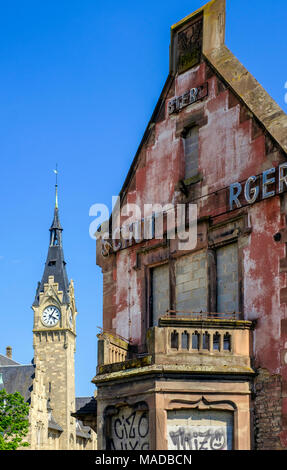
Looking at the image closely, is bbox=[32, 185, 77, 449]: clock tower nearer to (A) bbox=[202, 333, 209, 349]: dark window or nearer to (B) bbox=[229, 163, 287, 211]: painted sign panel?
(B) bbox=[229, 163, 287, 211]: painted sign panel

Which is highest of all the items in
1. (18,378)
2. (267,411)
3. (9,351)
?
(9,351)

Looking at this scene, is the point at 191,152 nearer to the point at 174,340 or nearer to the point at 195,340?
the point at 195,340

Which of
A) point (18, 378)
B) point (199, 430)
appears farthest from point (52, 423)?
point (199, 430)

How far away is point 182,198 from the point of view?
26.0m

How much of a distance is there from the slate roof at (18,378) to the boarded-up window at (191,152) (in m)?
104

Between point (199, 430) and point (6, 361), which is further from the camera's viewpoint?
point (6, 361)

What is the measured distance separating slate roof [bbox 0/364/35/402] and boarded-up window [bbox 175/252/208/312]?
104311 millimetres

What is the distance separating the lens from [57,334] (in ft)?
467

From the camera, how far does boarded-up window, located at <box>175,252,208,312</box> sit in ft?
81.1

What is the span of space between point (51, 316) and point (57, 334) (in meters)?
3.91

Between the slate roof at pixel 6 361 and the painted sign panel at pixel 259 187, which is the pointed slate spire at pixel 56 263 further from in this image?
the painted sign panel at pixel 259 187

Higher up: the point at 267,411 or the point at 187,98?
the point at 187,98

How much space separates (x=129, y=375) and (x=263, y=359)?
337 cm
